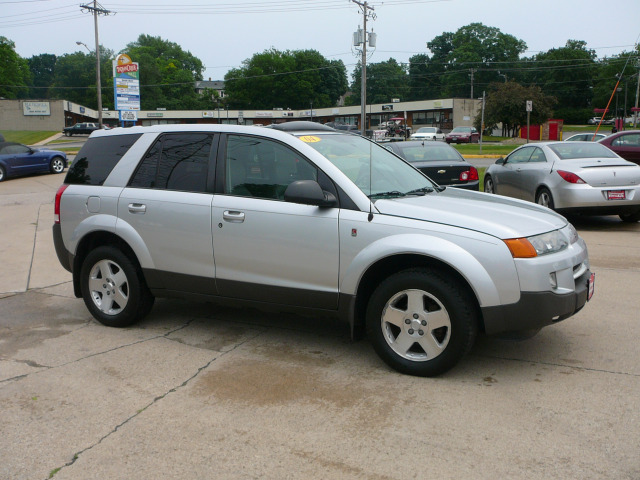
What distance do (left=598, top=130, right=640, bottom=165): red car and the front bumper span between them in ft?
44.2

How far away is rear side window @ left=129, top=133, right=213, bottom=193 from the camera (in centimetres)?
529

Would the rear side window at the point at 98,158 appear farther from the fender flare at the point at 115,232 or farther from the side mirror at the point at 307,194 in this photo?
the side mirror at the point at 307,194

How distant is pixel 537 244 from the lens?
419 cm

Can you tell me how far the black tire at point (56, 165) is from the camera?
84.4 feet

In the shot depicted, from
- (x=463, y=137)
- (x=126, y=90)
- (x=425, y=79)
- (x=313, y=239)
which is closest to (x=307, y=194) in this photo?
(x=313, y=239)

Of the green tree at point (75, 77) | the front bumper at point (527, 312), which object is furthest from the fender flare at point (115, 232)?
the green tree at point (75, 77)

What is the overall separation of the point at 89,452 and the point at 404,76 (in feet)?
443

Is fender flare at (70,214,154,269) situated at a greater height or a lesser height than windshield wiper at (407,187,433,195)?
lesser

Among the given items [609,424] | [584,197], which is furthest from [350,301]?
[584,197]

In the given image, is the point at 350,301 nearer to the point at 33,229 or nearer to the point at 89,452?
the point at 89,452

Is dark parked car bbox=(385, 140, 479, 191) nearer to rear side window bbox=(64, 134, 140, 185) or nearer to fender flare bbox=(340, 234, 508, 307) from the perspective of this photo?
rear side window bbox=(64, 134, 140, 185)

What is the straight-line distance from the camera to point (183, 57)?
495 ft

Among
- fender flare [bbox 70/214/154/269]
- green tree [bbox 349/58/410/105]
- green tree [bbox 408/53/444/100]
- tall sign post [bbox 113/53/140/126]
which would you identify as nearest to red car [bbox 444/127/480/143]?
tall sign post [bbox 113/53/140/126]

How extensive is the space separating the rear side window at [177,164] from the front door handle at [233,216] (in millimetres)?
351
